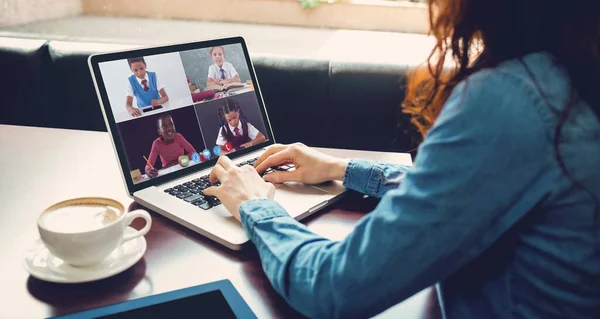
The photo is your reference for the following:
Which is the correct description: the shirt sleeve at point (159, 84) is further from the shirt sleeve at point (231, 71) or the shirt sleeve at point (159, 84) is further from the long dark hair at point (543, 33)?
the long dark hair at point (543, 33)

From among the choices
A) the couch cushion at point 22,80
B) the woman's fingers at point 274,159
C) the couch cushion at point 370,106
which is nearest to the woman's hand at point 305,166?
the woman's fingers at point 274,159

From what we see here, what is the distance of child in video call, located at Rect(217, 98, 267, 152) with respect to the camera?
1.12 metres

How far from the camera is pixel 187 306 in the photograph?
66 cm

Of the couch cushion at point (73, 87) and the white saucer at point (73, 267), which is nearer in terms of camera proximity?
the white saucer at point (73, 267)

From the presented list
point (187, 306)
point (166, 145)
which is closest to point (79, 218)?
point (187, 306)

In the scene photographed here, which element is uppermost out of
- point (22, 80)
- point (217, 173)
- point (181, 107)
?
point (22, 80)

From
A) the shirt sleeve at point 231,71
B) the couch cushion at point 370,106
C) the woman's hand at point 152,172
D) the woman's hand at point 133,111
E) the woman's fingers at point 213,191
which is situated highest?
the shirt sleeve at point 231,71

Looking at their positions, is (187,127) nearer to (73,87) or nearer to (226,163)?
(226,163)

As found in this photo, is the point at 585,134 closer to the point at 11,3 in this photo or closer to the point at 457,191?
the point at 457,191

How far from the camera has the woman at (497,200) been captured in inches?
20.8

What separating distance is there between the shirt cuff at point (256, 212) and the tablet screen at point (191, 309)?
119 millimetres

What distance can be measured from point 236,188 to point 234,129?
0.29 meters

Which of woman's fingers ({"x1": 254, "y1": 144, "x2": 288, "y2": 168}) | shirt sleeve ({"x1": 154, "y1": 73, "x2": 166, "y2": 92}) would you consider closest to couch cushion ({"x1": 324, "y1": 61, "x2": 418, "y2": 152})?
woman's fingers ({"x1": 254, "y1": 144, "x2": 288, "y2": 168})

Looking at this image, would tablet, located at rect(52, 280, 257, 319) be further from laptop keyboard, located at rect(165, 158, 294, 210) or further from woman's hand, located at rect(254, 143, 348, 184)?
woman's hand, located at rect(254, 143, 348, 184)
